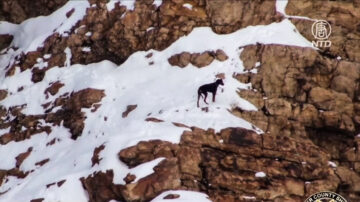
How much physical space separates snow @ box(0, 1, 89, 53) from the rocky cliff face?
0.67m

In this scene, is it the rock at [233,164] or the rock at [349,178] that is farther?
the rock at [349,178]

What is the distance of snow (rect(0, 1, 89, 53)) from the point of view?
135 feet

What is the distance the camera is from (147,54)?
120 feet

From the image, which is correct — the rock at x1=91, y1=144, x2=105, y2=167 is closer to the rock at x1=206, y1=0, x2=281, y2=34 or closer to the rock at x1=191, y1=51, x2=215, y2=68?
the rock at x1=191, y1=51, x2=215, y2=68

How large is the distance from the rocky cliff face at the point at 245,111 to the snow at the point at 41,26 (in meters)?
0.67

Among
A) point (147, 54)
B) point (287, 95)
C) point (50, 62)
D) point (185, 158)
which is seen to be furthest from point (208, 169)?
point (50, 62)

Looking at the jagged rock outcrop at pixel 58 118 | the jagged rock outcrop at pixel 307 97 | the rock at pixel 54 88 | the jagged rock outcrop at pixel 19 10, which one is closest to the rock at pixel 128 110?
the jagged rock outcrop at pixel 58 118

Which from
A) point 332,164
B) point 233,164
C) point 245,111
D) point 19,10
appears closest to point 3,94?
point 19,10

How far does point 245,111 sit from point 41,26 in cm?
1940

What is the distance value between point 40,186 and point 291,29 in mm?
16170

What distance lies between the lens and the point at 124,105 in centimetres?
3325

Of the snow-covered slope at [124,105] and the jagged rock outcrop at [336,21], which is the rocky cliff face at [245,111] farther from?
the snow-covered slope at [124,105]

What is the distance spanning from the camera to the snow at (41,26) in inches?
1618

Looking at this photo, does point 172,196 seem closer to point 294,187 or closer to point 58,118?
point 294,187
